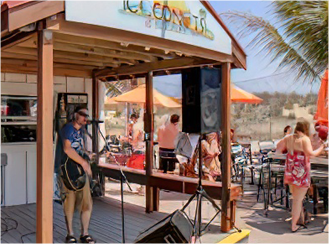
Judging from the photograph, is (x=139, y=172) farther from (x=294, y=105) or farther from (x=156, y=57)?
(x=294, y=105)

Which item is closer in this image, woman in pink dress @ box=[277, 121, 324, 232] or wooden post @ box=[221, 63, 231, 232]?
wooden post @ box=[221, 63, 231, 232]

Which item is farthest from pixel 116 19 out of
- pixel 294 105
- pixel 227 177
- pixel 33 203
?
pixel 294 105

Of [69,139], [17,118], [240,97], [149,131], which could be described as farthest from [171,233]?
[240,97]

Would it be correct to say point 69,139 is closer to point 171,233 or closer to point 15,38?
point 15,38

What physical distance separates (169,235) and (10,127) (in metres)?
3.61

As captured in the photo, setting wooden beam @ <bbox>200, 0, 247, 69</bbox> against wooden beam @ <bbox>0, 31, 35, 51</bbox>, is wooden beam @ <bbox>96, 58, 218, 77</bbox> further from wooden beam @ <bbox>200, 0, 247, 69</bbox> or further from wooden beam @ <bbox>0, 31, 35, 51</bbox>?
wooden beam @ <bbox>0, 31, 35, 51</bbox>

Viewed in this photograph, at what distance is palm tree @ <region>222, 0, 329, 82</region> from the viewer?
821 centimetres

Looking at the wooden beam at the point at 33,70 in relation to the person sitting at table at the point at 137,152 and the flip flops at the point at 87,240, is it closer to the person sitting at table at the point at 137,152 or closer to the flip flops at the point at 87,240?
the person sitting at table at the point at 137,152

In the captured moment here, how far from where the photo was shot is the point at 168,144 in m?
7.91

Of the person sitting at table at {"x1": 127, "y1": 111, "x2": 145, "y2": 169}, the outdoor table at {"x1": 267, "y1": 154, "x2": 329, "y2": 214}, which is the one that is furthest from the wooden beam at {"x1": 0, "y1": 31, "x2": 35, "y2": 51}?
the person sitting at table at {"x1": 127, "y1": 111, "x2": 145, "y2": 169}

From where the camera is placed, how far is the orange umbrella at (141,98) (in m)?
11.0

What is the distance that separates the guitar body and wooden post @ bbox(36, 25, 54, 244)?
38.6 inches

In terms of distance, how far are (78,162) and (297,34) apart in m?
6.33

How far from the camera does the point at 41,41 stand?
3049 millimetres
